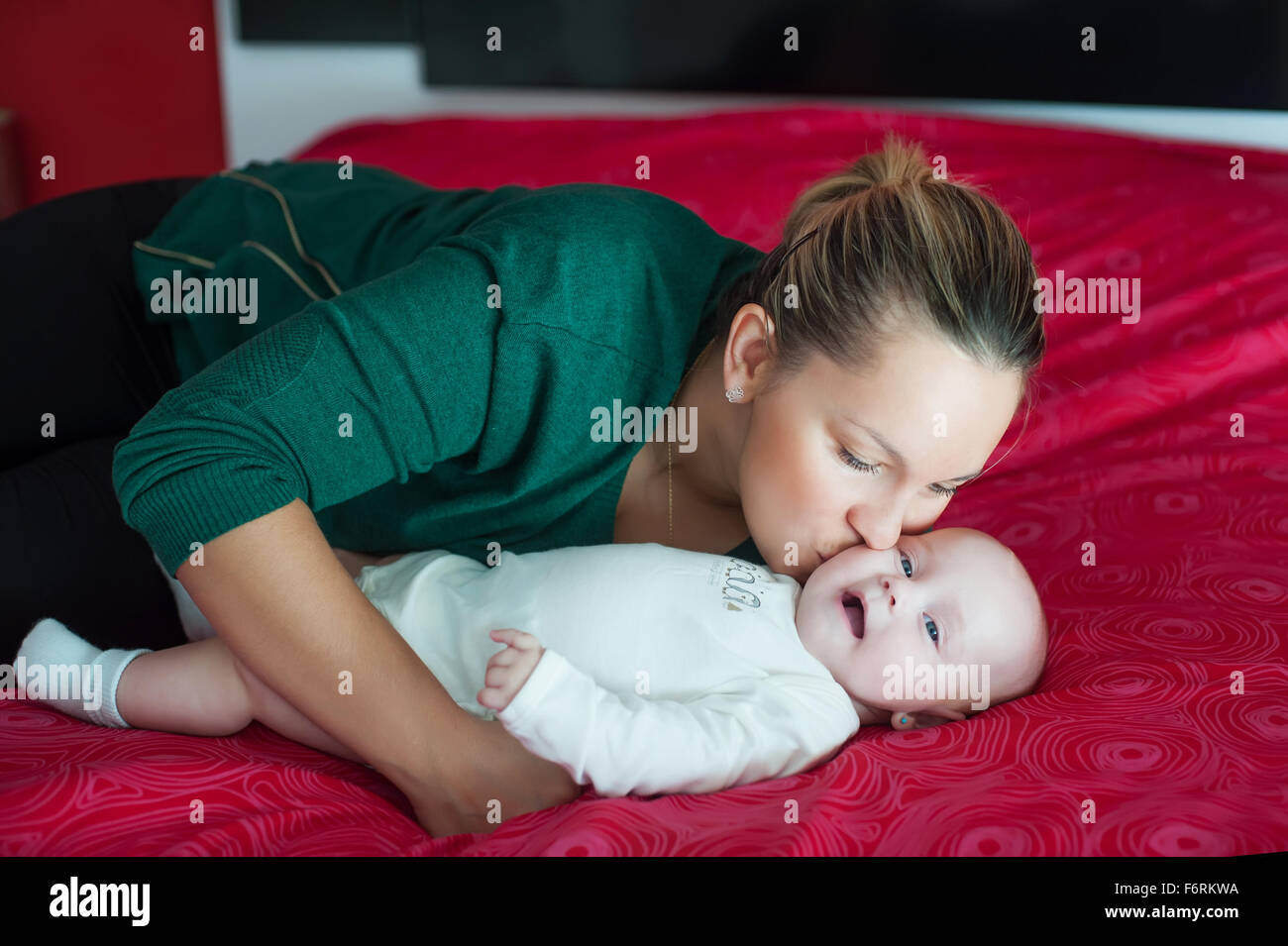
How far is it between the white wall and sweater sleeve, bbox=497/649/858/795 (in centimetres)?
181

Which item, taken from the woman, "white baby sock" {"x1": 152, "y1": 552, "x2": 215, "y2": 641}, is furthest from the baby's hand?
"white baby sock" {"x1": 152, "y1": 552, "x2": 215, "y2": 641}

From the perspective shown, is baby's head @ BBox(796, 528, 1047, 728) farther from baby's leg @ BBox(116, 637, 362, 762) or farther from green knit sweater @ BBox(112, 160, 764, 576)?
baby's leg @ BBox(116, 637, 362, 762)

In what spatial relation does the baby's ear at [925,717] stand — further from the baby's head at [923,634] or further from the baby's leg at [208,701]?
the baby's leg at [208,701]

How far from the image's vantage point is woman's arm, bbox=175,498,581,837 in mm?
904

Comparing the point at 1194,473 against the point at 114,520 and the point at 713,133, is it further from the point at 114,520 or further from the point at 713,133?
the point at 114,520

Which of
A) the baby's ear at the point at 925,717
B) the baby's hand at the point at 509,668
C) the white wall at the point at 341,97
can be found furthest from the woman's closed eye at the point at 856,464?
the white wall at the point at 341,97

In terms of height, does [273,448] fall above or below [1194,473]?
above

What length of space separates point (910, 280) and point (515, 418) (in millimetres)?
377

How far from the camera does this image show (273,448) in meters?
0.90

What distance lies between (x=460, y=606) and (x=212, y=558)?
0.25 m

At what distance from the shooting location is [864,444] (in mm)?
1001

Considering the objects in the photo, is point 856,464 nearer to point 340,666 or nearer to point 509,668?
point 509,668

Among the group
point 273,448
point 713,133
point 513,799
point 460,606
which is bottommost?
point 513,799
